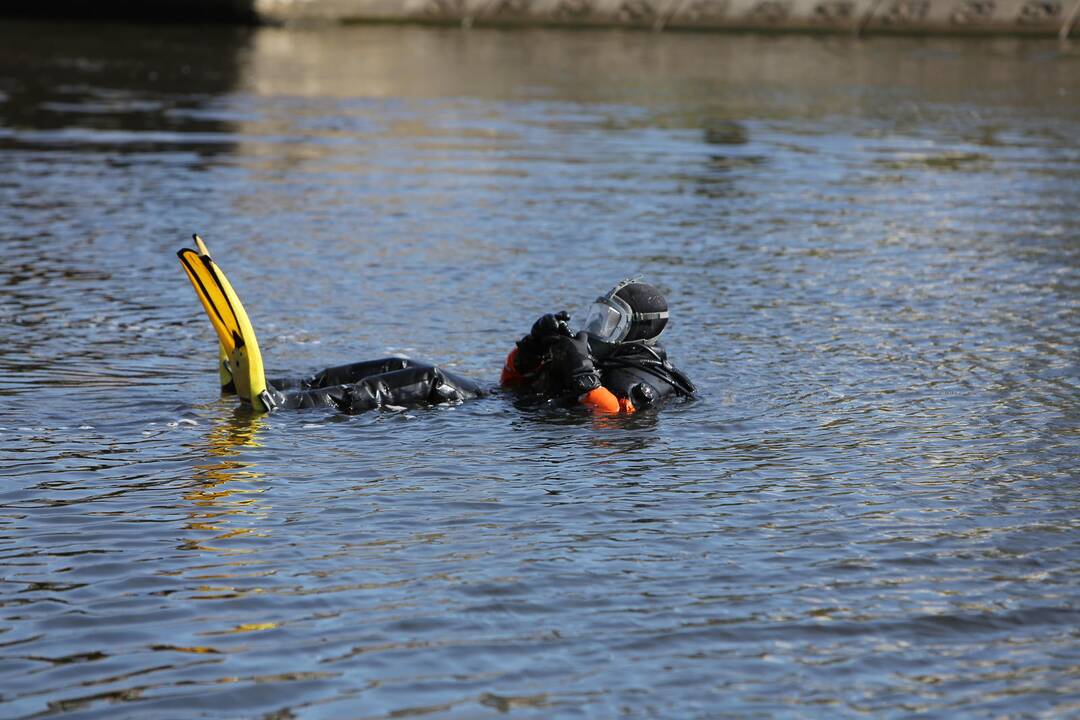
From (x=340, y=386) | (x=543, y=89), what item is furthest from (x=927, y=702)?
(x=543, y=89)

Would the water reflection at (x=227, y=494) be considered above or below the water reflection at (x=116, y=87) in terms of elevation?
below

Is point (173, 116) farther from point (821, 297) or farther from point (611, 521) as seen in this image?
point (611, 521)

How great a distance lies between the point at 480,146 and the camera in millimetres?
24781

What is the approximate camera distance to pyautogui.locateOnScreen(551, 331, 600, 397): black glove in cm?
1088

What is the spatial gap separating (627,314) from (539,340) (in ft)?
2.21

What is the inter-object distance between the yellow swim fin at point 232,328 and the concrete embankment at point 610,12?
36192mm

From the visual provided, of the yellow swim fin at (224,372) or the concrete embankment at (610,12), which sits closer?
the yellow swim fin at (224,372)

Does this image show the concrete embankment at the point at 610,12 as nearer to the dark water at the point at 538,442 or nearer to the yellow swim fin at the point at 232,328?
the dark water at the point at 538,442

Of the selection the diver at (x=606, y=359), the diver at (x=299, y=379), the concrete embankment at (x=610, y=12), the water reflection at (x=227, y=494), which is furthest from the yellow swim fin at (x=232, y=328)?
the concrete embankment at (x=610, y=12)

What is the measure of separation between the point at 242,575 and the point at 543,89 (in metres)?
25.5

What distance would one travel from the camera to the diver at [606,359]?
35.8 ft

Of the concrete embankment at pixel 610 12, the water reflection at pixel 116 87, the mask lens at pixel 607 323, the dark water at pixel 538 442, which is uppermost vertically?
the concrete embankment at pixel 610 12

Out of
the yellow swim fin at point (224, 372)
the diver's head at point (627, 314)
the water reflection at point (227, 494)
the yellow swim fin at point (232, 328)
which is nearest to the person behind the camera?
the water reflection at point (227, 494)

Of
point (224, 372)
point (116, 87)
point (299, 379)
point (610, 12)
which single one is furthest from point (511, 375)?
point (610, 12)
